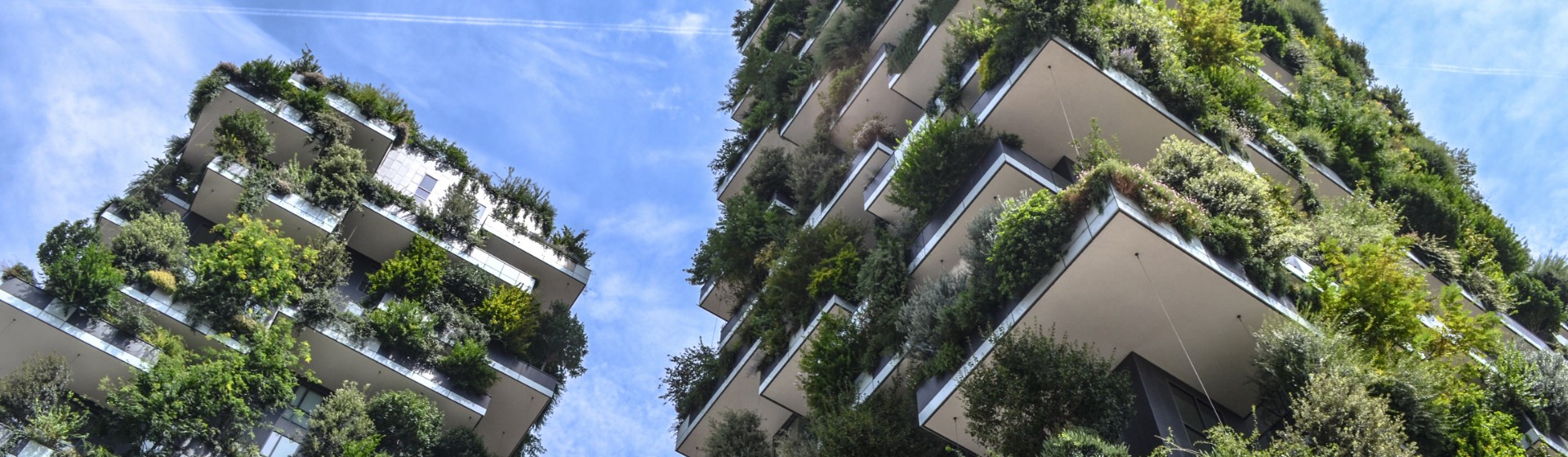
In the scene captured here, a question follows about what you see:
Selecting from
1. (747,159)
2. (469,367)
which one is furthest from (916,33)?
(469,367)

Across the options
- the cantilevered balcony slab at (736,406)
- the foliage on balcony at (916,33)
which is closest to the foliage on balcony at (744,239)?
the cantilevered balcony slab at (736,406)

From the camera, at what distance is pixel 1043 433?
15.6m

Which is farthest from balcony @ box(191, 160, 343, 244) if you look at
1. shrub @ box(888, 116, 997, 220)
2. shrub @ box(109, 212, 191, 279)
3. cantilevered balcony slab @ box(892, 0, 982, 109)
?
shrub @ box(888, 116, 997, 220)

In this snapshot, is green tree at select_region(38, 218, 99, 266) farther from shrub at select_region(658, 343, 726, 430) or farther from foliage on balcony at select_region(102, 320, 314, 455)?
shrub at select_region(658, 343, 726, 430)

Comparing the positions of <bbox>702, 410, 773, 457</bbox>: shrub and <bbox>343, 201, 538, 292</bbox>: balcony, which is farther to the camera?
<bbox>343, 201, 538, 292</bbox>: balcony

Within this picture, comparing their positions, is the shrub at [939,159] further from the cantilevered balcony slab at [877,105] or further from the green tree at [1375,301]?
the green tree at [1375,301]

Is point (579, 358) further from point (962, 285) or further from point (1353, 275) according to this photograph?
point (1353, 275)

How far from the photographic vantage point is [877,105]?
28.1 metres

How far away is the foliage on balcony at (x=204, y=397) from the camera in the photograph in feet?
71.3

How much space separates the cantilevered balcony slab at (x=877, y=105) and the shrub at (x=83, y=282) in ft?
52.5

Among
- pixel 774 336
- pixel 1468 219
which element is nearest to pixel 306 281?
pixel 774 336

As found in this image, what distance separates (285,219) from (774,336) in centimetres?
1308

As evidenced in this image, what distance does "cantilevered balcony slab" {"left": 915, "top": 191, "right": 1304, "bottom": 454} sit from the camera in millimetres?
16375

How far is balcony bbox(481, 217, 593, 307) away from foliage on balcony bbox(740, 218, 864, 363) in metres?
9.31
